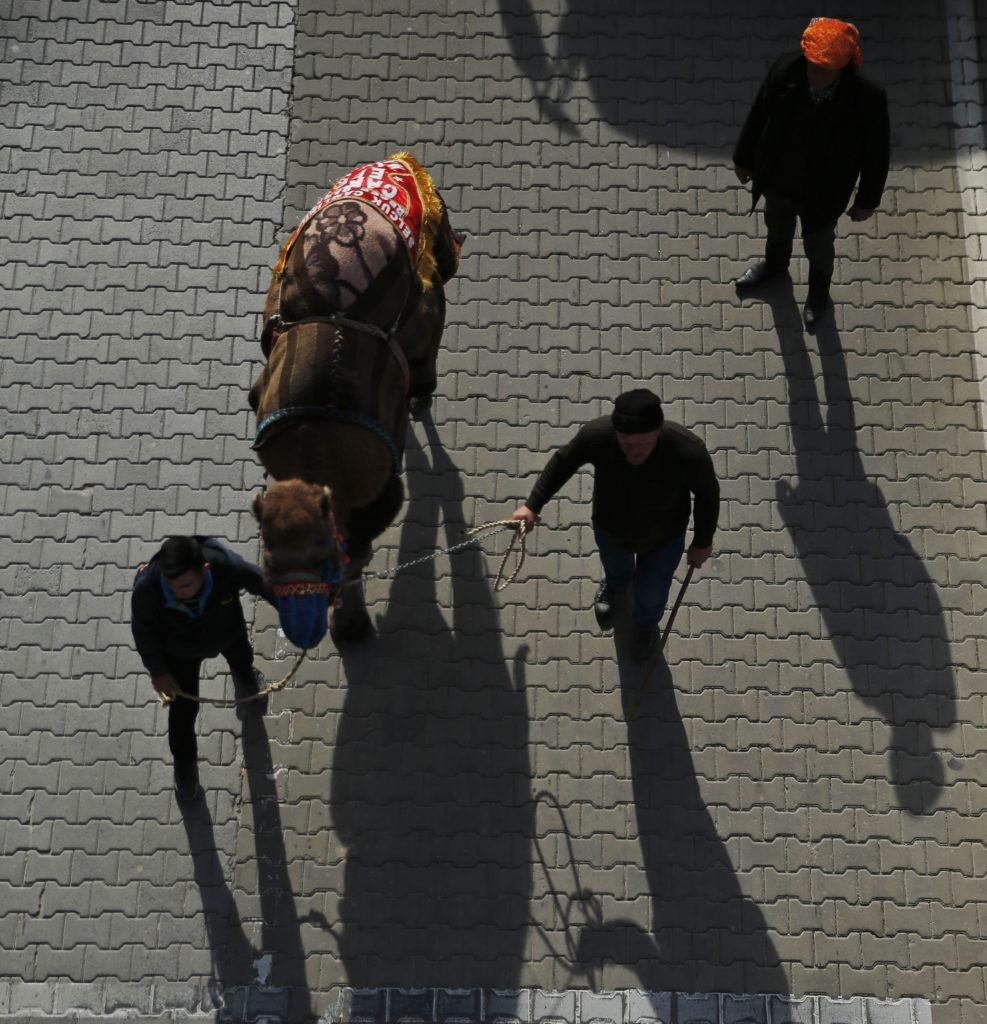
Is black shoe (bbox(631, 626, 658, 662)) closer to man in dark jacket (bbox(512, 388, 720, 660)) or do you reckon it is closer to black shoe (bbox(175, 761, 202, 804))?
man in dark jacket (bbox(512, 388, 720, 660))

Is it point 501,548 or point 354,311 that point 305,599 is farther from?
point 501,548

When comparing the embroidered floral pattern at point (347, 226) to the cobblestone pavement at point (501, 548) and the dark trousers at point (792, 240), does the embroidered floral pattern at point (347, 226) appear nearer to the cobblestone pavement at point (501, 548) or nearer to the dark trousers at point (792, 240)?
the cobblestone pavement at point (501, 548)

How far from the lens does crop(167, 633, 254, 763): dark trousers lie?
554 centimetres

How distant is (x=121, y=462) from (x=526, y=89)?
3464 millimetres

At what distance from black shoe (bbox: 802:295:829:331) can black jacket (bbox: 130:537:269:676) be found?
3615 millimetres

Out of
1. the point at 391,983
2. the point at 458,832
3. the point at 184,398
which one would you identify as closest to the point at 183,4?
the point at 184,398

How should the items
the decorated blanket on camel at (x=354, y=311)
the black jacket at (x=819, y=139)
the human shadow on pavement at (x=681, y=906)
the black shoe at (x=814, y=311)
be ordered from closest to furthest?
the decorated blanket on camel at (x=354, y=311) → the human shadow on pavement at (x=681, y=906) → the black jacket at (x=819, y=139) → the black shoe at (x=814, y=311)

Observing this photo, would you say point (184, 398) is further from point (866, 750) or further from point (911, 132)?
point (911, 132)

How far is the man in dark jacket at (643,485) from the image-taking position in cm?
494

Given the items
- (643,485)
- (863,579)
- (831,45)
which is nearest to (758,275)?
(831,45)

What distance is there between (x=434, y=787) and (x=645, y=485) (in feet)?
6.37

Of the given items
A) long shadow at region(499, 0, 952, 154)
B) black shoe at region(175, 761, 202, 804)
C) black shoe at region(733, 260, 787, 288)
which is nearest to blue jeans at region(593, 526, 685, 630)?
black shoe at region(733, 260, 787, 288)

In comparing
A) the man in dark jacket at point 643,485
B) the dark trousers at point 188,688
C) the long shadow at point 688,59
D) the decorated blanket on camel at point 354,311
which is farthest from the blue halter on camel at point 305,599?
the long shadow at point 688,59

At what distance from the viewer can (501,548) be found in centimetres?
666
